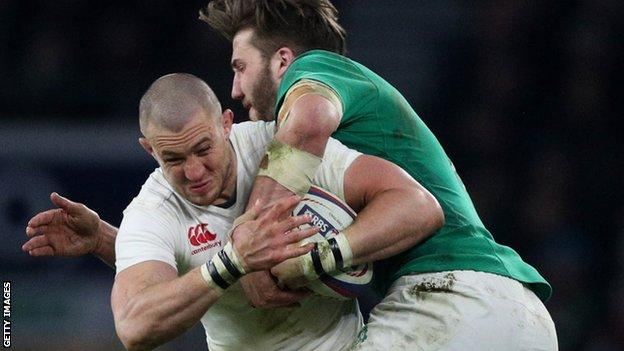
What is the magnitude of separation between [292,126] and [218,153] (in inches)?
11.5

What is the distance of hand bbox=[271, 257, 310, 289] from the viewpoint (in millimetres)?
2998

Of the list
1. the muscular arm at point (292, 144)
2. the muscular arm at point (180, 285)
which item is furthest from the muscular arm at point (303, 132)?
the muscular arm at point (180, 285)

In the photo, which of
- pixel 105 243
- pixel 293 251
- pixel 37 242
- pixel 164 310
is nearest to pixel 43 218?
pixel 37 242

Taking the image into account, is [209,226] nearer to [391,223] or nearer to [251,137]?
[251,137]

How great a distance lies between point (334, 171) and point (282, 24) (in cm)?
116

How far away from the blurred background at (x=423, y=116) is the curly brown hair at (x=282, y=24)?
2.18 meters

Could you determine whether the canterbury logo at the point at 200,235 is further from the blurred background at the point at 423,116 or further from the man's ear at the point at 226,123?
the blurred background at the point at 423,116

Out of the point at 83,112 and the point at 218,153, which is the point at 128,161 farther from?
the point at 218,153

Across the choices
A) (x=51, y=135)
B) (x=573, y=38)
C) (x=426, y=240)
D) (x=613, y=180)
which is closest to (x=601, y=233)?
(x=613, y=180)

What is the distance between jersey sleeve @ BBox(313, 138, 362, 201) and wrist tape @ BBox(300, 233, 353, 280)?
0.77 ft

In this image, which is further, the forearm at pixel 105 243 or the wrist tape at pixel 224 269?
the forearm at pixel 105 243

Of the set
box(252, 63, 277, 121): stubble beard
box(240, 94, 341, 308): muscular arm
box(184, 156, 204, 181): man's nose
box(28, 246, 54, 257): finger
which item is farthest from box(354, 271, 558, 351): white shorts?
box(28, 246, 54, 257): finger

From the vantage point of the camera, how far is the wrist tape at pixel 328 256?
298cm

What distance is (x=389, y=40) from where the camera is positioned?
722cm
